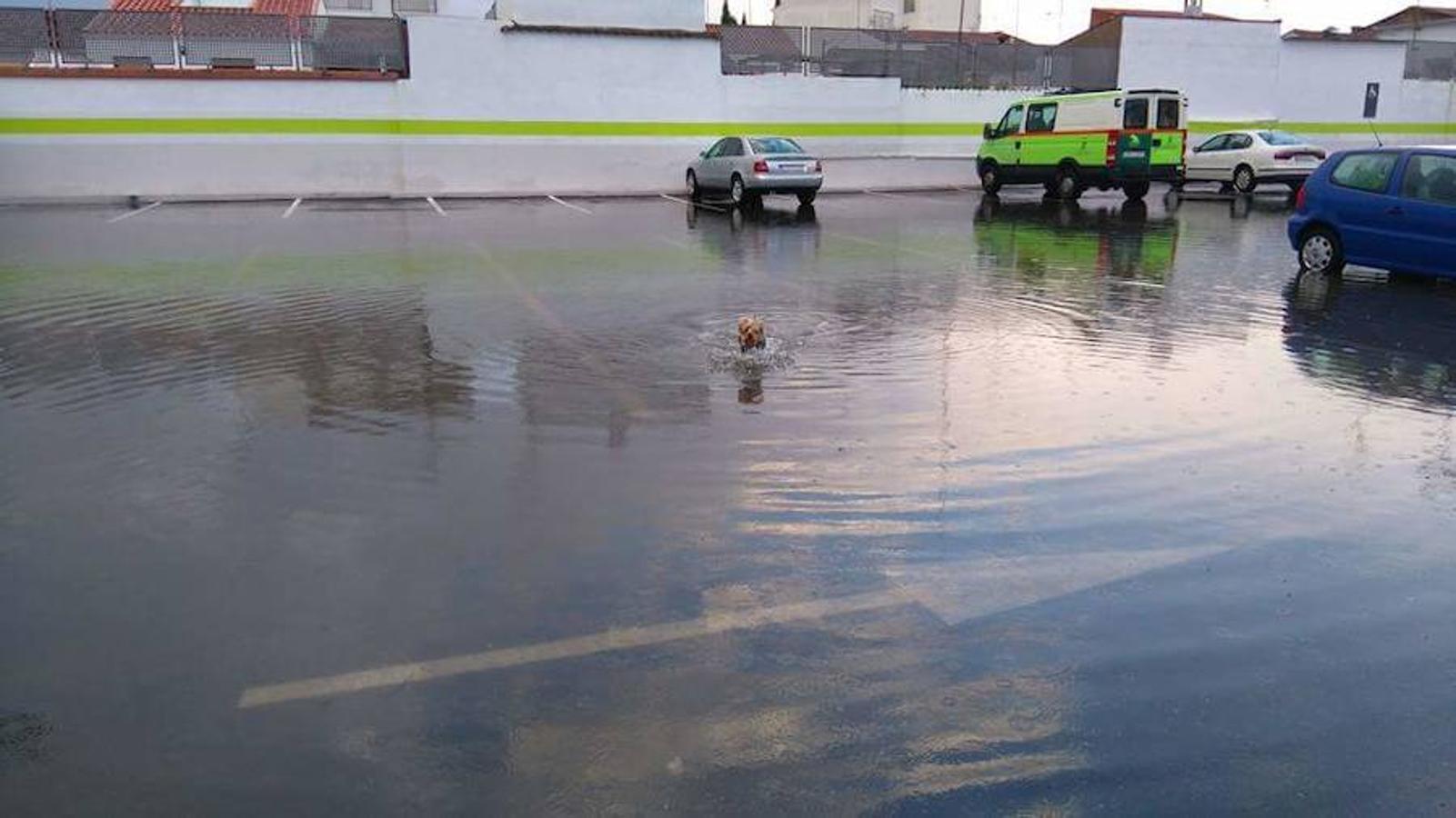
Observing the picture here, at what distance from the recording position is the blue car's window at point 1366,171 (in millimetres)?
12398

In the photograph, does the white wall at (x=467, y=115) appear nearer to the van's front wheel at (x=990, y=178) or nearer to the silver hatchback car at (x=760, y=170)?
the van's front wheel at (x=990, y=178)

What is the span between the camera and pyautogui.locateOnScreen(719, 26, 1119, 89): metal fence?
3080 centimetres

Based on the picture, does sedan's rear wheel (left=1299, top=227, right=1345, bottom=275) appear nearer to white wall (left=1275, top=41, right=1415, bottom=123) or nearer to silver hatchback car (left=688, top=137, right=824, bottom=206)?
silver hatchback car (left=688, top=137, right=824, bottom=206)

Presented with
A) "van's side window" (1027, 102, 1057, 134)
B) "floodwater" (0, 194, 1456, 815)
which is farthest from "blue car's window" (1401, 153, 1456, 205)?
"van's side window" (1027, 102, 1057, 134)

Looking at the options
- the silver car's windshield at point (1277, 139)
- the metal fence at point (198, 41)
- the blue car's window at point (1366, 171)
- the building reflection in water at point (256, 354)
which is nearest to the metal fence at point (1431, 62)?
the silver car's windshield at point (1277, 139)

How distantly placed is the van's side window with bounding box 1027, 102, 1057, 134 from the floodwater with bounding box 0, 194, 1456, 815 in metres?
17.3

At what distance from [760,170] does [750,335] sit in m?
15.4

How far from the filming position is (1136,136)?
84.0ft

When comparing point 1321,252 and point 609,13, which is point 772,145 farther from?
point 1321,252

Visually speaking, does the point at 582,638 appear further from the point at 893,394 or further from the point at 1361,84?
the point at 1361,84

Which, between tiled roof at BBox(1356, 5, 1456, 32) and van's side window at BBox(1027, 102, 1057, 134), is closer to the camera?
van's side window at BBox(1027, 102, 1057, 134)

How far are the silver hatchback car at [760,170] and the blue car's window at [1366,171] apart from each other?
1231cm

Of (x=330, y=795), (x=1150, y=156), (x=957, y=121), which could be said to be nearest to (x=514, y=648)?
(x=330, y=795)

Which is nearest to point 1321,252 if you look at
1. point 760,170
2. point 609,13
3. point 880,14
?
point 760,170
